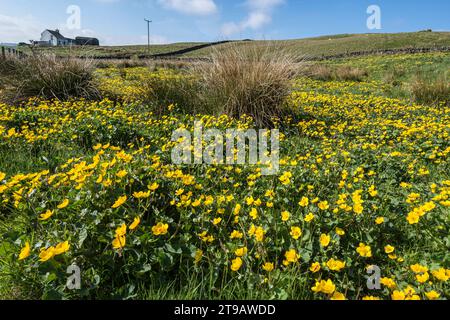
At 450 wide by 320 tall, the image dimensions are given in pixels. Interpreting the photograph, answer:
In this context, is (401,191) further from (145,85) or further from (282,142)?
(145,85)

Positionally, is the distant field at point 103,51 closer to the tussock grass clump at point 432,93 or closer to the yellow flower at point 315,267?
the yellow flower at point 315,267

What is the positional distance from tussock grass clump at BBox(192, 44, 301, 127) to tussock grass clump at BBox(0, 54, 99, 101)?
260cm

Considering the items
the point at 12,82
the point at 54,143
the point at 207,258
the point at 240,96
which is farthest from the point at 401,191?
the point at 12,82

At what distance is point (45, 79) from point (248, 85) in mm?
4098

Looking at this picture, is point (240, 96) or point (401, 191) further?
point (240, 96)

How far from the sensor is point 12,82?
5996 millimetres

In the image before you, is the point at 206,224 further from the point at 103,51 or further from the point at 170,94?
the point at 103,51

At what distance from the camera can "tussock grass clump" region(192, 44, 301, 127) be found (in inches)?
195

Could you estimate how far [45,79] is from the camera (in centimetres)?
605

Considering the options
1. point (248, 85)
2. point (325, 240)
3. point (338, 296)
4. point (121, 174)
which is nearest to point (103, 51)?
point (248, 85)

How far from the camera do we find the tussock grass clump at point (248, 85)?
4.95 m

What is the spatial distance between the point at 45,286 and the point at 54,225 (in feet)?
1.51

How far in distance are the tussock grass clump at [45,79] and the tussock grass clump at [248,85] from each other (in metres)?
2.60

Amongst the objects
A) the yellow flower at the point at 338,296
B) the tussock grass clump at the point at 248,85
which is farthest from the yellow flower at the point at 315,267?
the tussock grass clump at the point at 248,85
